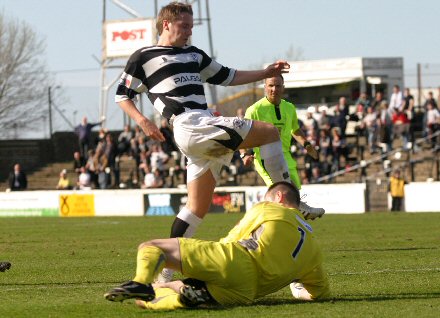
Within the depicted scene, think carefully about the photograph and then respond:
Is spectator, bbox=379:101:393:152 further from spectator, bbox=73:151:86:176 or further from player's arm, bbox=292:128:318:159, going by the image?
player's arm, bbox=292:128:318:159

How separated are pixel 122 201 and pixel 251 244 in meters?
28.1

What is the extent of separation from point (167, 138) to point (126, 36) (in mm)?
19402

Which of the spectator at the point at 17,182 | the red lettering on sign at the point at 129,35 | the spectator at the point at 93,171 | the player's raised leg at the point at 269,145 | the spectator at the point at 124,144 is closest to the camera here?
the player's raised leg at the point at 269,145

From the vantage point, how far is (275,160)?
10.6 meters

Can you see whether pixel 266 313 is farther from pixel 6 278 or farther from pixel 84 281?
pixel 6 278

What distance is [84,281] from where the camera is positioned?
1081cm

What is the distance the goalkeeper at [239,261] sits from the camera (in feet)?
26.4

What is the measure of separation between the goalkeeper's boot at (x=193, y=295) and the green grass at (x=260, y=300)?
3.9 inches

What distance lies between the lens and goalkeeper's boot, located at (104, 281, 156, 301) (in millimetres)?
7574

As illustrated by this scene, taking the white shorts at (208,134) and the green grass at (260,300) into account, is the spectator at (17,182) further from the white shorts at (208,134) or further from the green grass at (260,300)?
the white shorts at (208,134)

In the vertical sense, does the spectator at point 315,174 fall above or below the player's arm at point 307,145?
below

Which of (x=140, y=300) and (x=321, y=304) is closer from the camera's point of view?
(x=140, y=300)

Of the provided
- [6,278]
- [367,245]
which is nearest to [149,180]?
[367,245]

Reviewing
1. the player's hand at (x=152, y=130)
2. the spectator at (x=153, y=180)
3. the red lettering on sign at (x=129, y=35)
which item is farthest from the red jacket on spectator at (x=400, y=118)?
the player's hand at (x=152, y=130)
